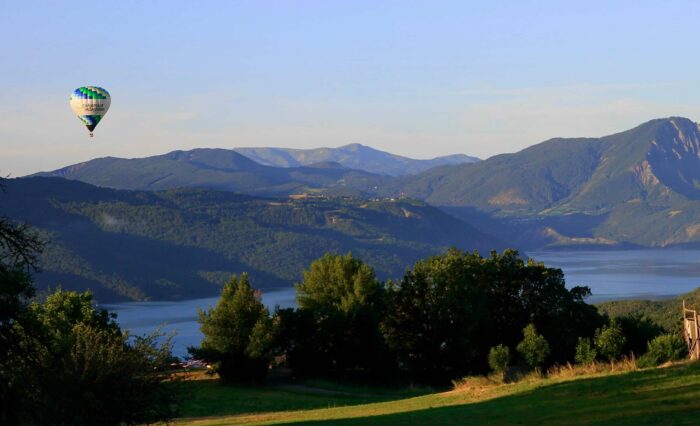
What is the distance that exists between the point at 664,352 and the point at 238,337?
2354 cm

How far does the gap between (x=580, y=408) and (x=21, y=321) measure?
11433 mm

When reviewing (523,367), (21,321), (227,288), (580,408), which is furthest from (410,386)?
(21,321)

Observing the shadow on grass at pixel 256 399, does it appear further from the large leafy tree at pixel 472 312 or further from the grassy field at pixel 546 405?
the large leafy tree at pixel 472 312

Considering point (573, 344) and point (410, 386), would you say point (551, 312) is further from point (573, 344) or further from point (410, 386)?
point (410, 386)

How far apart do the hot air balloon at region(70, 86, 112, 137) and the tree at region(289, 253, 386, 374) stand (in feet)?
108

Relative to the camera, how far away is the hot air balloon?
8119 centimetres

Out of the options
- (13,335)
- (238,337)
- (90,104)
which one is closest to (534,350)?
(238,337)

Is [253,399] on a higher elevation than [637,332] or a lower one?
higher

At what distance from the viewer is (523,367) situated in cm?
4822

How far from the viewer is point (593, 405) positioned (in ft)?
71.2

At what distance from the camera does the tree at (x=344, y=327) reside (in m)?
50.7

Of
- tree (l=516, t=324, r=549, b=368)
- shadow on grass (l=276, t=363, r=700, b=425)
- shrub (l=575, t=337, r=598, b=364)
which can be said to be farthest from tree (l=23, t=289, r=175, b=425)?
tree (l=516, t=324, r=549, b=368)

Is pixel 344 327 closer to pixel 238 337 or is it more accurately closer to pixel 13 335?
pixel 238 337

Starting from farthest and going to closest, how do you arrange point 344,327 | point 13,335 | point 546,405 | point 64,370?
point 344,327
point 546,405
point 64,370
point 13,335
